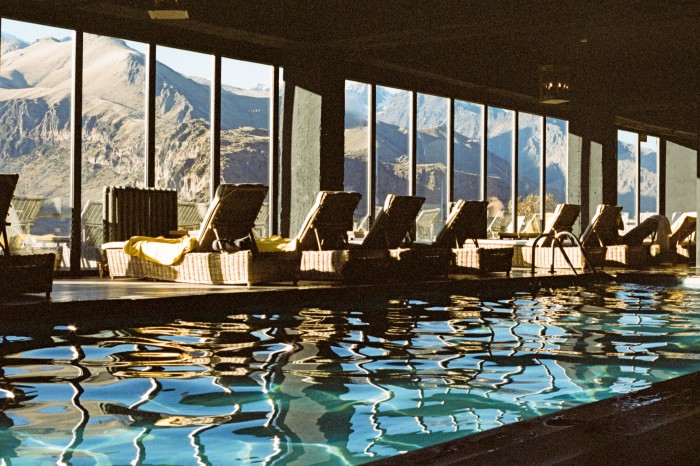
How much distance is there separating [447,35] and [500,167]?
19.6 feet

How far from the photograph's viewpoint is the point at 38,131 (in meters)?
10.0

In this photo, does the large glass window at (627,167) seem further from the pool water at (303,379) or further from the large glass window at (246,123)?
the pool water at (303,379)

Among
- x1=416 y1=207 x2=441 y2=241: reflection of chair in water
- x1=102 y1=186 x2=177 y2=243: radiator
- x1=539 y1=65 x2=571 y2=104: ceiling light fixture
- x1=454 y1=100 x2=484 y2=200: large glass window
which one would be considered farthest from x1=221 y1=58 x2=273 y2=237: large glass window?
x1=416 y1=207 x2=441 y2=241: reflection of chair in water

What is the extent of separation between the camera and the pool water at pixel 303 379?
9.33 feet

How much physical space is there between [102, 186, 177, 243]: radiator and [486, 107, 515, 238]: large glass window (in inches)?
280

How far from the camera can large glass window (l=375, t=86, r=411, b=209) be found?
1388 centimetres

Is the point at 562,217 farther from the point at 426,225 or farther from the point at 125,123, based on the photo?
the point at 125,123

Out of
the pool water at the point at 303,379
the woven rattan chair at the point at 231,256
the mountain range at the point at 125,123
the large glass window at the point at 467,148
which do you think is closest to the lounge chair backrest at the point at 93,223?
the mountain range at the point at 125,123

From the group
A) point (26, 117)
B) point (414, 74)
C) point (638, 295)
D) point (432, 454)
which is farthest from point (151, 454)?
point (414, 74)

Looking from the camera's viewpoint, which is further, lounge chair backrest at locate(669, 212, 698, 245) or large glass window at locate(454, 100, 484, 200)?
lounge chair backrest at locate(669, 212, 698, 245)

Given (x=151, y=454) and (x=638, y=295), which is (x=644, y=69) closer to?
(x=638, y=295)

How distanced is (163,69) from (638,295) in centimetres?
584

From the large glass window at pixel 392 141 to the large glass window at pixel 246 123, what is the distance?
2205 mm

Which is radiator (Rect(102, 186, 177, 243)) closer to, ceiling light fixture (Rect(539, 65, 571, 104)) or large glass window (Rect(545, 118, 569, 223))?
ceiling light fixture (Rect(539, 65, 571, 104))
